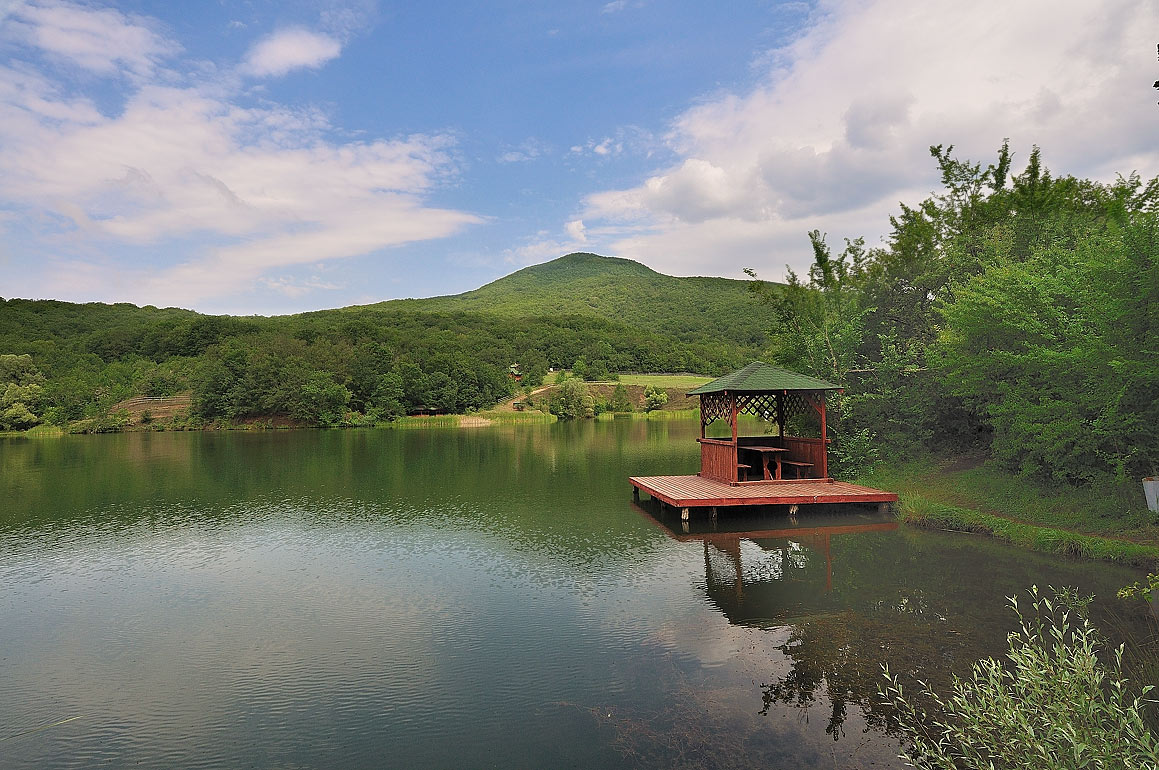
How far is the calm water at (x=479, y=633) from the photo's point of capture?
6.21 m

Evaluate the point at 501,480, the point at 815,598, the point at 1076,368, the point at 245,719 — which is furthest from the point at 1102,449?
the point at 501,480

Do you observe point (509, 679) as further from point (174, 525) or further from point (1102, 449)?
point (174, 525)

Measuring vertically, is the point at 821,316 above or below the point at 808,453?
above

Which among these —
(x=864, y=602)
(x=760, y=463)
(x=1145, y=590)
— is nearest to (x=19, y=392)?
(x=760, y=463)

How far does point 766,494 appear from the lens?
16.1 metres

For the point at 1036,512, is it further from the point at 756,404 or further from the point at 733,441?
the point at 756,404

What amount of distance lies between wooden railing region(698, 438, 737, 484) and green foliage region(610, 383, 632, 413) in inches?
2453

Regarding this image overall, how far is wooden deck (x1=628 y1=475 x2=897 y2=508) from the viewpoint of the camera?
15656 millimetres

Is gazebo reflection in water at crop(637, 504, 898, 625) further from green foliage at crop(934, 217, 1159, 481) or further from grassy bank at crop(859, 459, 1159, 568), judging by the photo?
green foliage at crop(934, 217, 1159, 481)

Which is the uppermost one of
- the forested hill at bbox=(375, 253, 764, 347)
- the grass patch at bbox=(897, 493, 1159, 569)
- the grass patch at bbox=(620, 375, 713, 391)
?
the forested hill at bbox=(375, 253, 764, 347)

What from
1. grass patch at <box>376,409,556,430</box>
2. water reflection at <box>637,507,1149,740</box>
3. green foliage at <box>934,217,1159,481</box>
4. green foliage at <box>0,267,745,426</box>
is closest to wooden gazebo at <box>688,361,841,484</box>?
water reflection at <box>637,507,1149,740</box>

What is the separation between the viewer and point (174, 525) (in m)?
17.2

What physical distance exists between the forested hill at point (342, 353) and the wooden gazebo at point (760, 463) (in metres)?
34.2

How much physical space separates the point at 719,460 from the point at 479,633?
10974 millimetres
